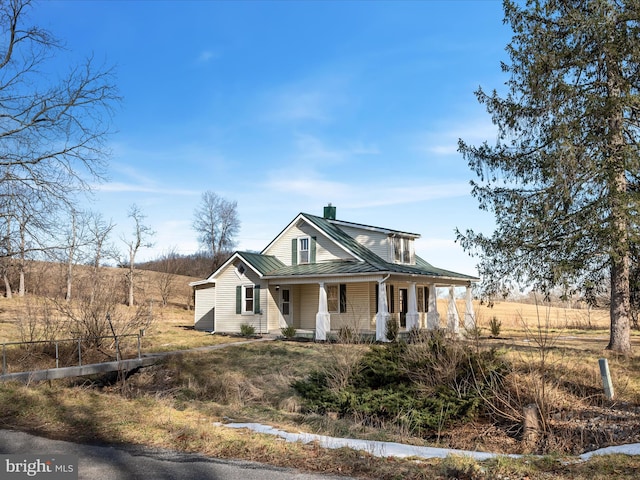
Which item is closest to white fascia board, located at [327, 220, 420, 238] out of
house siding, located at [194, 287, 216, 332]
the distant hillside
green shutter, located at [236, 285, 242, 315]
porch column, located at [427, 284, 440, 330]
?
porch column, located at [427, 284, 440, 330]

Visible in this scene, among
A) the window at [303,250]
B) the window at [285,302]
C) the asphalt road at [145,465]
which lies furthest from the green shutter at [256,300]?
the asphalt road at [145,465]

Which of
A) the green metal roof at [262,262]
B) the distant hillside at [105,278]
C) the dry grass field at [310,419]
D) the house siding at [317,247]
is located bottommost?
the dry grass field at [310,419]

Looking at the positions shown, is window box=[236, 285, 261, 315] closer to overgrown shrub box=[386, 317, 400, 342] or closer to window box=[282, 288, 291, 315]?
window box=[282, 288, 291, 315]

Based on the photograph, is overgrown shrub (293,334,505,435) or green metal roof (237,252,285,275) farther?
green metal roof (237,252,285,275)

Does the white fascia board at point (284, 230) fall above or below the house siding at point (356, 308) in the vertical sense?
above

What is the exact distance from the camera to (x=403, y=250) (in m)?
26.4

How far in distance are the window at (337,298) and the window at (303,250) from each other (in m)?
1.89

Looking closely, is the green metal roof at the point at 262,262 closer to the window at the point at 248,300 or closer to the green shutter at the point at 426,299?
the window at the point at 248,300

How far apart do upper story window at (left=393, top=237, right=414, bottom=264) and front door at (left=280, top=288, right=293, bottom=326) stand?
5676mm

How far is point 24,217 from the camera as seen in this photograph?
1498 centimetres

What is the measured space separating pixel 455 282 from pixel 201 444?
22034 millimetres

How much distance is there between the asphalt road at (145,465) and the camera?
17.7ft

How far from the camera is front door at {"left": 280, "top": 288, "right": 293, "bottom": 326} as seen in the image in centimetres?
2664

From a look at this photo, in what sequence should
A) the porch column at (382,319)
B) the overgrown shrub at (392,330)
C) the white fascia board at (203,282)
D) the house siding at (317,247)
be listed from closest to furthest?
the overgrown shrub at (392,330) → the porch column at (382,319) → the house siding at (317,247) → the white fascia board at (203,282)
